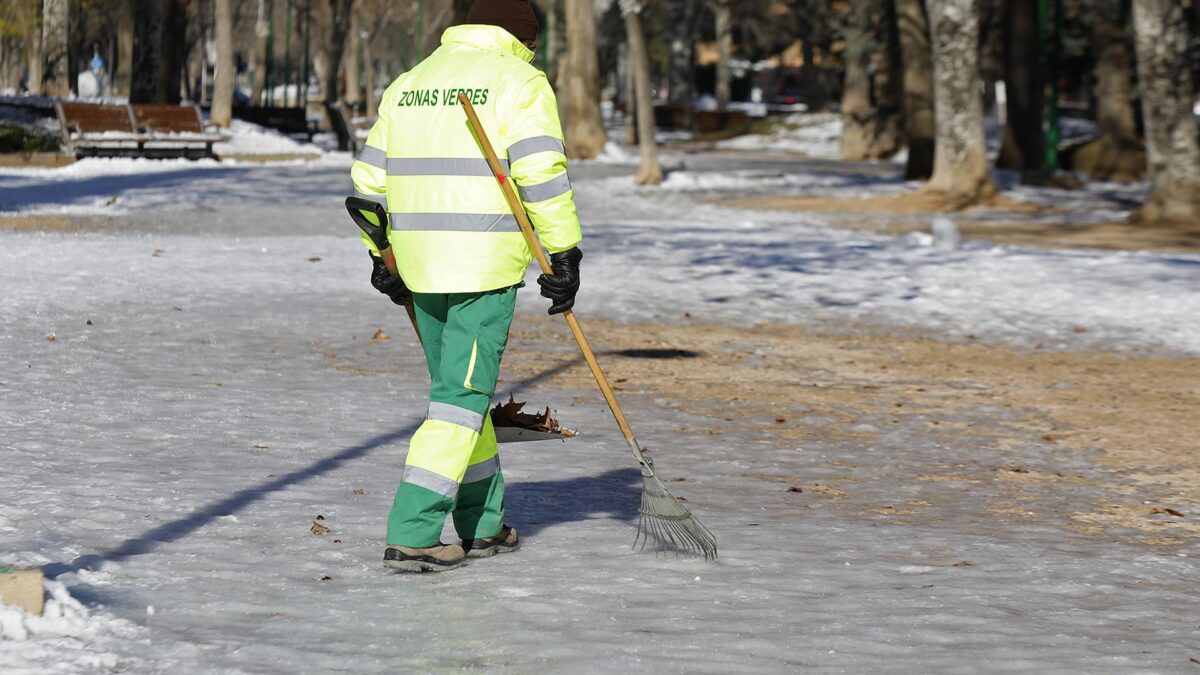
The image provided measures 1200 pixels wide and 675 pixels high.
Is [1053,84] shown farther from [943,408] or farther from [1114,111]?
[943,408]

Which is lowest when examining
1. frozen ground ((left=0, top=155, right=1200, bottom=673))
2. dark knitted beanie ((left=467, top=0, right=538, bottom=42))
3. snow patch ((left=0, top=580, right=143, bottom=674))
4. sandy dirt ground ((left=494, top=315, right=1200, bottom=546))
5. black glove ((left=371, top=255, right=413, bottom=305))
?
sandy dirt ground ((left=494, top=315, right=1200, bottom=546))

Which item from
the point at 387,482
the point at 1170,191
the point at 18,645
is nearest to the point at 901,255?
the point at 1170,191

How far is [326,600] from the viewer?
16.7 ft

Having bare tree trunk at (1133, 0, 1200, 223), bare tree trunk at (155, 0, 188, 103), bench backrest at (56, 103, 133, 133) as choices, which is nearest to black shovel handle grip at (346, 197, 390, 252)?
bare tree trunk at (1133, 0, 1200, 223)

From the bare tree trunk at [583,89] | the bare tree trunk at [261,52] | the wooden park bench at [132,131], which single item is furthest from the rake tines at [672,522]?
the bare tree trunk at [261,52]

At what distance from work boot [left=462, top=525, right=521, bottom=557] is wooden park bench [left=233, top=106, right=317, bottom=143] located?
3402 cm

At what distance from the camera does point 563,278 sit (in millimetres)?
5410

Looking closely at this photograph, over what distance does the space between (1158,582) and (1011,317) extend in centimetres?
795

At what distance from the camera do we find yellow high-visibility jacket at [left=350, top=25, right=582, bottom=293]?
537cm

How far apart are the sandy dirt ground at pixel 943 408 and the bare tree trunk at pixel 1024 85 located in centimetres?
1864

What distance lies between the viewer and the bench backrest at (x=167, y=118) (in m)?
29.6

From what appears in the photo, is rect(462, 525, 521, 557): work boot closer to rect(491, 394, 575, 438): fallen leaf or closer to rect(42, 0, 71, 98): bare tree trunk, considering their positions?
rect(491, 394, 575, 438): fallen leaf

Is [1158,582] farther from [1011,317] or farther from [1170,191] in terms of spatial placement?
[1170,191]

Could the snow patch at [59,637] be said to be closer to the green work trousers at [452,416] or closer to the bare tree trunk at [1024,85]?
the green work trousers at [452,416]
